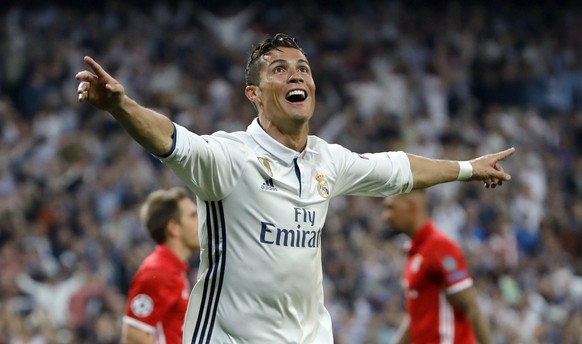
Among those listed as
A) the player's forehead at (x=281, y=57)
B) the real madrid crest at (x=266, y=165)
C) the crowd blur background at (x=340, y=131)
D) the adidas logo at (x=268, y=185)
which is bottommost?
the adidas logo at (x=268, y=185)

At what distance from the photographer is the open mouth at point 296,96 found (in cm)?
525

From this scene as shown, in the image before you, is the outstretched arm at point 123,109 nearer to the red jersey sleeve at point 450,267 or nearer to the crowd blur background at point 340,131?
the red jersey sleeve at point 450,267

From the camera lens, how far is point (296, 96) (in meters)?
5.28

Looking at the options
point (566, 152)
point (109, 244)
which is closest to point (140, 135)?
point (109, 244)

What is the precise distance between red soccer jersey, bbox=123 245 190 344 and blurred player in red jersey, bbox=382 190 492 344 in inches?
66.3

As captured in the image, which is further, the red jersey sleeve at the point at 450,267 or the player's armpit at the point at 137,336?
the red jersey sleeve at the point at 450,267

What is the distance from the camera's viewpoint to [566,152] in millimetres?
17359

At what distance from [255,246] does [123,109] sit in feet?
3.11

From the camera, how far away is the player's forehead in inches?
210

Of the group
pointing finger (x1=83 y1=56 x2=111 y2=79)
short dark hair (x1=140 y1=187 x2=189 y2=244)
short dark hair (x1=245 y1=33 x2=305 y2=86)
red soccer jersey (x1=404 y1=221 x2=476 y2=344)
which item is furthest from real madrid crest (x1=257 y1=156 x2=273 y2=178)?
red soccer jersey (x1=404 y1=221 x2=476 y2=344)

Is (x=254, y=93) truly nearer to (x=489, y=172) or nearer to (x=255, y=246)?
(x=255, y=246)

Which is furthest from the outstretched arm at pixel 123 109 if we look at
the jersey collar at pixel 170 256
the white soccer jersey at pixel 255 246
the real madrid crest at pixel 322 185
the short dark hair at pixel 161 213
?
the short dark hair at pixel 161 213

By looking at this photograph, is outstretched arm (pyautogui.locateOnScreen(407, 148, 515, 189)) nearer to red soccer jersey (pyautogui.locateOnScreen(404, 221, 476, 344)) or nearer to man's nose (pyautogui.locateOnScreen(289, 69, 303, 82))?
man's nose (pyautogui.locateOnScreen(289, 69, 303, 82))

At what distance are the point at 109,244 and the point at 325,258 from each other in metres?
2.48
